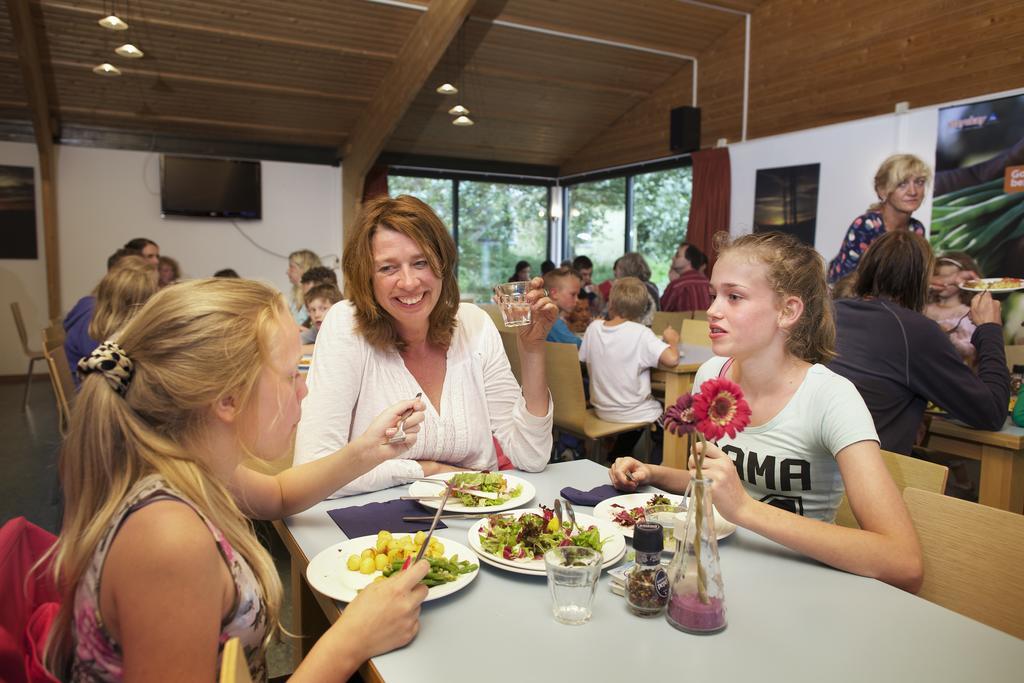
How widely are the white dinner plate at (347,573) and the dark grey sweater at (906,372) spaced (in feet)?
6.48

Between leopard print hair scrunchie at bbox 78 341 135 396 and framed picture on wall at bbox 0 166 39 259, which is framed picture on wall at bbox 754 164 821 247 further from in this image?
framed picture on wall at bbox 0 166 39 259

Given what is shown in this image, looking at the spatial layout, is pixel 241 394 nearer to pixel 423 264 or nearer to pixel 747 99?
pixel 423 264

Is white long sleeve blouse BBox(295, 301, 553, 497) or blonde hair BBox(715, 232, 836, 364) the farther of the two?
white long sleeve blouse BBox(295, 301, 553, 497)

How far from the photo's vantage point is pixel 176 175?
9.18 metres

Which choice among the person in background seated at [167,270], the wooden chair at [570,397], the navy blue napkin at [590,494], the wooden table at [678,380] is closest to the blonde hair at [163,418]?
the navy blue napkin at [590,494]

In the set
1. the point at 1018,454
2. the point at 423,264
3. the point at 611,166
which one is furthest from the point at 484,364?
the point at 611,166

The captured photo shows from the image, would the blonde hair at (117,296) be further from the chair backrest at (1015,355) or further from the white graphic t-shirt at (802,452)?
the chair backrest at (1015,355)

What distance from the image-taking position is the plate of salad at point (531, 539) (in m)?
1.26

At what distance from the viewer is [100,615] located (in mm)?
908

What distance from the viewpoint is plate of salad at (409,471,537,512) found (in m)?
1.56

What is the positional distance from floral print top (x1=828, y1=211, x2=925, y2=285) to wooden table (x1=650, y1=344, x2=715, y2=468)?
82.5 inches

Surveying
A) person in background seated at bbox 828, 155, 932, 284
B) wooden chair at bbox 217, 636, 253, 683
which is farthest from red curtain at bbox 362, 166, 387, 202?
wooden chair at bbox 217, 636, 253, 683

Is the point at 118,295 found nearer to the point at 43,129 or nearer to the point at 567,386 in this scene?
the point at 567,386

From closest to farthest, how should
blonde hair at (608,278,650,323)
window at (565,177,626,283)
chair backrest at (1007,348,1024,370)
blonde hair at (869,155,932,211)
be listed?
chair backrest at (1007,348,1024,370) → blonde hair at (608,278,650,323) → blonde hair at (869,155,932,211) → window at (565,177,626,283)
